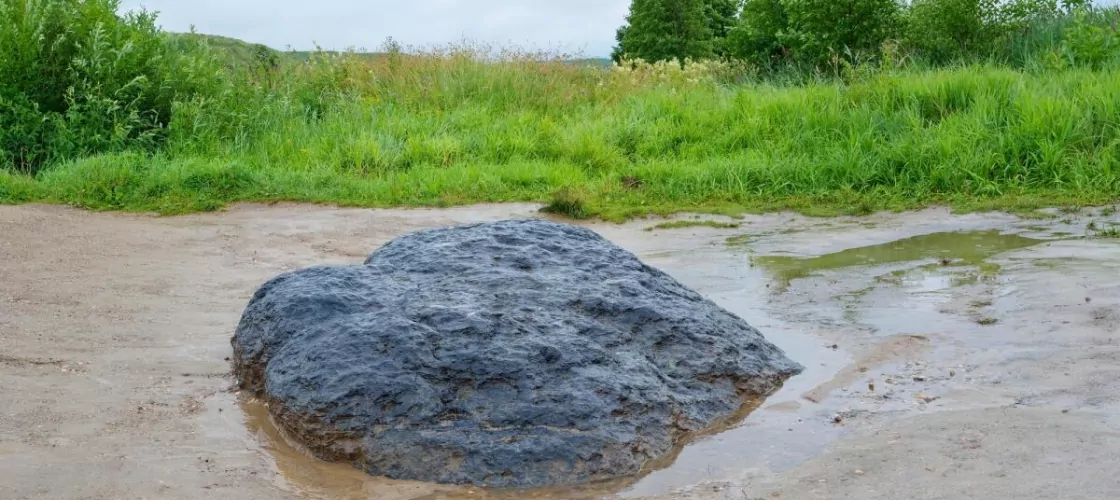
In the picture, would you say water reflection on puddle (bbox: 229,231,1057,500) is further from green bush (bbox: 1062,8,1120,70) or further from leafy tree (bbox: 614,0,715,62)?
leafy tree (bbox: 614,0,715,62)

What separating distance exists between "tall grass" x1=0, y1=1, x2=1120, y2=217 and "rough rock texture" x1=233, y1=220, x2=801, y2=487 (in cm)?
416

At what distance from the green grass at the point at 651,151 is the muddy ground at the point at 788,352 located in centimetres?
116

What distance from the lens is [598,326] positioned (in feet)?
14.3

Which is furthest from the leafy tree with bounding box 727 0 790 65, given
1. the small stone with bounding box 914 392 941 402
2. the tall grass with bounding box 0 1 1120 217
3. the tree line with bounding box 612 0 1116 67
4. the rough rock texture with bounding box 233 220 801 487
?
the small stone with bounding box 914 392 941 402

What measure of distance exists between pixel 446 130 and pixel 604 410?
323 inches

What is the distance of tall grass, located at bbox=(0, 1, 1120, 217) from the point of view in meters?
9.15

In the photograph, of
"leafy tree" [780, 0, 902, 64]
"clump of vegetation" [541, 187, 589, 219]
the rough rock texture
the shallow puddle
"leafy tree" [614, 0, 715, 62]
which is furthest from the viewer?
"leafy tree" [614, 0, 715, 62]

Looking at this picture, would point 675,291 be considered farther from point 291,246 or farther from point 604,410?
point 291,246

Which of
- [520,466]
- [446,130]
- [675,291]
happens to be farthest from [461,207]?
[520,466]

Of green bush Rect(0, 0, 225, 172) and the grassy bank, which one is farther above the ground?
green bush Rect(0, 0, 225, 172)

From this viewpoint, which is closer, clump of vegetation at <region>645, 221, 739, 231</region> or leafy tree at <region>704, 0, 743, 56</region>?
clump of vegetation at <region>645, 221, 739, 231</region>

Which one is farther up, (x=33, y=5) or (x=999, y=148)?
(x=33, y=5)

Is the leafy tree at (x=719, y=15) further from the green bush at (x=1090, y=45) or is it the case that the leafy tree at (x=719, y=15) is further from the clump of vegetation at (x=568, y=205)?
the clump of vegetation at (x=568, y=205)

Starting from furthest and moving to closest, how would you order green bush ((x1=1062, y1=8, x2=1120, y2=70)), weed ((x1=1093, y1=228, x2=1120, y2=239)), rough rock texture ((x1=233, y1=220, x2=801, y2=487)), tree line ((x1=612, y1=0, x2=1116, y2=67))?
tree line ((x1=612, y1=0, x2=1116, y2=67)) < green bush ((x1=1062, y1=8, x2=1120, y2=70)) < weed ((x1=1093, y1=228, x2=1120, y2=239)) < rough rock texture ((x1=233, y1=220, x2=801, y2=487))
